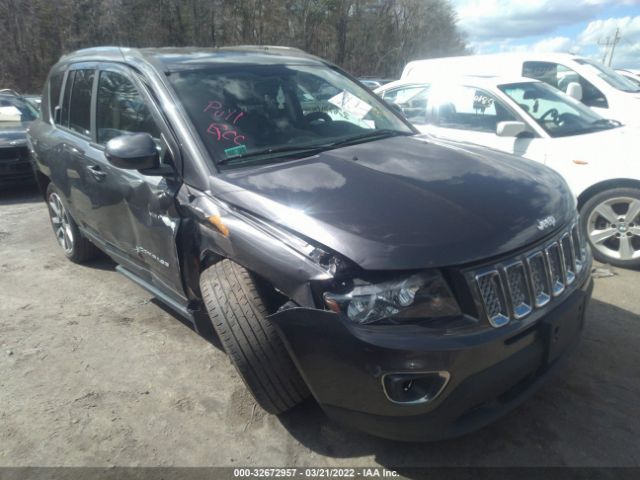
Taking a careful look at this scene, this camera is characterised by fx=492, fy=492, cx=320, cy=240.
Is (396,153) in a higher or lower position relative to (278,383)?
higher

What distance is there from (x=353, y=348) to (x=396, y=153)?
1371 mm

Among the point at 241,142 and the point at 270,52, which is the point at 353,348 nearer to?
the point at 241,142

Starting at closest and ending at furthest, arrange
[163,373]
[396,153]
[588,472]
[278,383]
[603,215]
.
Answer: [588,472], [278,383], [396,153], [163,373], [603,215]

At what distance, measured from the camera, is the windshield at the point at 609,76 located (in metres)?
7.27

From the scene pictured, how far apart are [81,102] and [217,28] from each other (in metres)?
26.2

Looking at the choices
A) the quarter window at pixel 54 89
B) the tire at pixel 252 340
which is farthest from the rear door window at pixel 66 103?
the tire at pixel 252 340

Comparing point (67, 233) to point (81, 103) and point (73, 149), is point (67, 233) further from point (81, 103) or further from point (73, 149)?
point (81, 103)

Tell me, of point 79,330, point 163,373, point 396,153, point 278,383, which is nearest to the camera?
point 278,383

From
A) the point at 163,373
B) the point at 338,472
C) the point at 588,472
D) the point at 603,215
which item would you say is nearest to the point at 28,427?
the point at 163,373

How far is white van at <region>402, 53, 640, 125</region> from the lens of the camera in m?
6.96

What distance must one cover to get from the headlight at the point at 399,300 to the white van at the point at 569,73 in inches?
223

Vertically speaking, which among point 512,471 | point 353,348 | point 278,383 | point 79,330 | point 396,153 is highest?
point 396,153

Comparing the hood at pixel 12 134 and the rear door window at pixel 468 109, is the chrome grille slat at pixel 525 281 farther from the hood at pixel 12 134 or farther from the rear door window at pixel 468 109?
the hood at pixel 12 134

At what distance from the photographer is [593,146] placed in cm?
454
